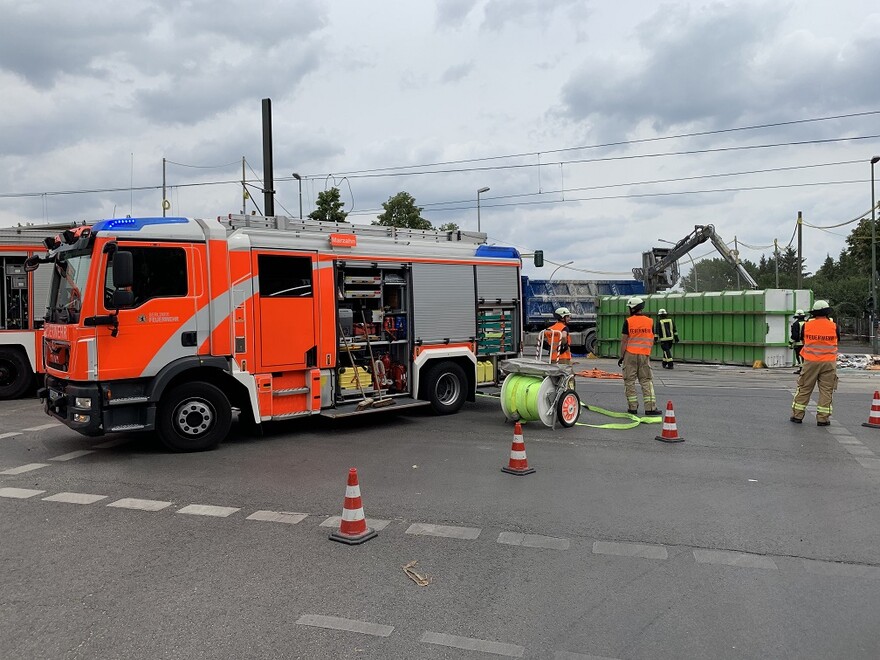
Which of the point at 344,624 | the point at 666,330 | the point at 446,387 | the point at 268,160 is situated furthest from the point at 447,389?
the point at 666,330

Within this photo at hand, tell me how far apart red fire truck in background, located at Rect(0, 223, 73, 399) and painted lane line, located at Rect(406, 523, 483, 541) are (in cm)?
1064

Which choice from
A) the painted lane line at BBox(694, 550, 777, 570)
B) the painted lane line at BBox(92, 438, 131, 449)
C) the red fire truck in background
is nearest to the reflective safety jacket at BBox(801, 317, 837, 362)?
the painted lane line at BBox(694, 550, 777, 570)

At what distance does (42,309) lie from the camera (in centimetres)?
1316

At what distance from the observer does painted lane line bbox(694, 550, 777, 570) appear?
4.80m

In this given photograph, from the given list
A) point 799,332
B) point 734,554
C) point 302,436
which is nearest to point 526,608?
point 734,554

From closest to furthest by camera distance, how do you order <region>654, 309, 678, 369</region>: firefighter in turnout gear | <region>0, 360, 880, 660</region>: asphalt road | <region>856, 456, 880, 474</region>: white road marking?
<region>0, 360, 880, 660</region>: asphalt road < <region>856, 456, 880, 474</region>: white road marking < <region>654, 309, 678, 369</region>: firefighter in turnout gear

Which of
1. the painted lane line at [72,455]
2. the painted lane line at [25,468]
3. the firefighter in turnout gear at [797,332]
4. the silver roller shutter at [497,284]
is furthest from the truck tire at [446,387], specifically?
the firefighter in turnout gear at [797,332]

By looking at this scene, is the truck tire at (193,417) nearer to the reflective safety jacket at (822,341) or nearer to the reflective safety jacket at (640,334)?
the reflective safety jacket at (640,334)

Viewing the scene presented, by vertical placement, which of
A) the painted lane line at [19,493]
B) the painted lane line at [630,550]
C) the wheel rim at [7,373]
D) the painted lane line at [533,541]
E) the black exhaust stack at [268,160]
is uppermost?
the black exhaust stack at [268,160]

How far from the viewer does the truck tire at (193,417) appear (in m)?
8.37

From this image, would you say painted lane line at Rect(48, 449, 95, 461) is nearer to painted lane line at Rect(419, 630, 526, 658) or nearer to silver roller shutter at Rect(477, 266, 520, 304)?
painted lane line at Rect(419, 630, 526, 658)

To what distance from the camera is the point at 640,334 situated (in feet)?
36.9

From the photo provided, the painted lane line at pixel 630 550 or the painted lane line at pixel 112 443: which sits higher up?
the painted lane line at pixel 112 443

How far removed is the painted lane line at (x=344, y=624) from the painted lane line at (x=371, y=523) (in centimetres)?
158
